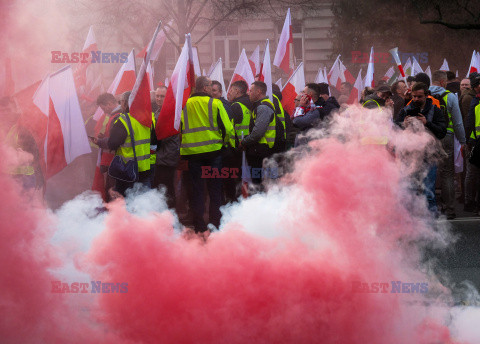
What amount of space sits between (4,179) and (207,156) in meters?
3.21

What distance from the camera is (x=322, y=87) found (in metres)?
9.60

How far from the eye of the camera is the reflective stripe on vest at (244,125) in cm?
859

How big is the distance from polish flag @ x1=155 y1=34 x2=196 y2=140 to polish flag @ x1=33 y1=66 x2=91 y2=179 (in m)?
1.11

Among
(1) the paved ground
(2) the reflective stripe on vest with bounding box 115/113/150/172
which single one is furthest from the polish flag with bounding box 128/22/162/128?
(1) the paved ground

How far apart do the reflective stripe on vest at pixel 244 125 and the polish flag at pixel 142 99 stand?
1.81m

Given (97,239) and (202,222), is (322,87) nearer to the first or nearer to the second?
(202,222)

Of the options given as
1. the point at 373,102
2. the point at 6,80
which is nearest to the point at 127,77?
the point at 373,102

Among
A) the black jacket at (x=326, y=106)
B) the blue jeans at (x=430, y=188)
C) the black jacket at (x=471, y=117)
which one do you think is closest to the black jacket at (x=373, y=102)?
the black jacket at (x=326, y=106)

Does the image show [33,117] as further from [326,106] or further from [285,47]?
[285,47]

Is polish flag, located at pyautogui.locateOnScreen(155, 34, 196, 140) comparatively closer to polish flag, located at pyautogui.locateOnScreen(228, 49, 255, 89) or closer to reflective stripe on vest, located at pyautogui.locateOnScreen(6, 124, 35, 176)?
reflective stripe on vest, located at pyautogui.locateOnScreen(6, 124, 35, 176)

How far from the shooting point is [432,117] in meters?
7.40

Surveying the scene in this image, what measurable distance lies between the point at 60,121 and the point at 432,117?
425cm

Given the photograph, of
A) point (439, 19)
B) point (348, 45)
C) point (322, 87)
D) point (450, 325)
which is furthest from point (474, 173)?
point (348, 45)

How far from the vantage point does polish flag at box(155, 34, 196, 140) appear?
7254 mm
